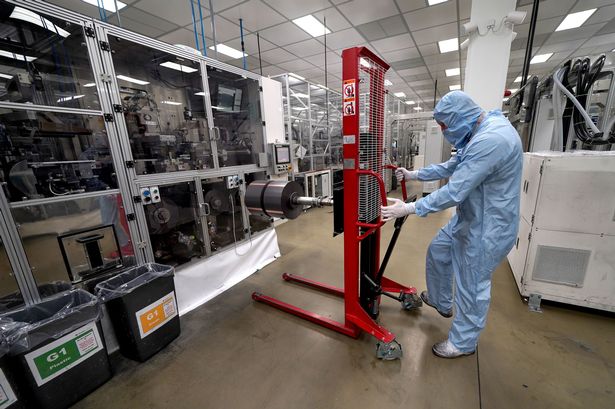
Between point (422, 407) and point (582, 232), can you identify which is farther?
point (582, 232)

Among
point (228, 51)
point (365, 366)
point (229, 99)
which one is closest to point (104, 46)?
point (229, 99)

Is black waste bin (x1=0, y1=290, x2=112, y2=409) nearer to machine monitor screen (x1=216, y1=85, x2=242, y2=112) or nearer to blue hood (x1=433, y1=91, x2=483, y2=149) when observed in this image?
machine monitor screen (x1=216, y1=85, x2=242, y2=112)

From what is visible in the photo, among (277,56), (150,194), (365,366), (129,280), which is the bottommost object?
(365,366)

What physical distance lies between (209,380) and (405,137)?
28.2 ft

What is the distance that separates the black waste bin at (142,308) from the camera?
1539 mm

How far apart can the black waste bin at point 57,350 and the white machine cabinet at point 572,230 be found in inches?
123

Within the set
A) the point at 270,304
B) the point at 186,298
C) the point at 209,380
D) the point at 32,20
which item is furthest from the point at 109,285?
the point at 32,20

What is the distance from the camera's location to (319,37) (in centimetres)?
441

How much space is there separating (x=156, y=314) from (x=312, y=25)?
448 cm

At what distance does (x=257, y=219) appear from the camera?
2922 mm

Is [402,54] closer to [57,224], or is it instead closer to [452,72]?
[452,72]

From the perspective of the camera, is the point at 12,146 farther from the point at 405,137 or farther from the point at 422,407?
the point at 405,137

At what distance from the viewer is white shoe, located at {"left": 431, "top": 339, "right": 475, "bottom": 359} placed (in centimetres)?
156

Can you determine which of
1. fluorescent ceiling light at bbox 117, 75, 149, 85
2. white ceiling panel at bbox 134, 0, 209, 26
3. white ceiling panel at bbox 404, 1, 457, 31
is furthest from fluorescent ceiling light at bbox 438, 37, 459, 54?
fluorescent ceiling light at bbox 117, 75, 149, 85
